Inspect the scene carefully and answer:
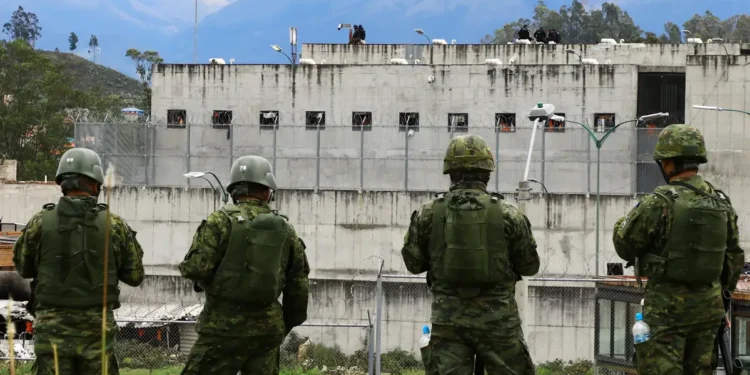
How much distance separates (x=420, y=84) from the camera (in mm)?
36500

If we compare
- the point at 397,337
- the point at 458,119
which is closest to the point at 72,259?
the point at 397,337

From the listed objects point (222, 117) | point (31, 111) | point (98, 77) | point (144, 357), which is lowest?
point (144, 357)

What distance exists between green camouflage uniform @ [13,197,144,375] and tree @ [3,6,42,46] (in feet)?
516

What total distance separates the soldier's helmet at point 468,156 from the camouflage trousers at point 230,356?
1748mm

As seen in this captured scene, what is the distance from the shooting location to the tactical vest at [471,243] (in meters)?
7.54

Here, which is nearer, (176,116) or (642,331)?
(642,331)

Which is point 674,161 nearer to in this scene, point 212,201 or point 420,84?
point 212,201

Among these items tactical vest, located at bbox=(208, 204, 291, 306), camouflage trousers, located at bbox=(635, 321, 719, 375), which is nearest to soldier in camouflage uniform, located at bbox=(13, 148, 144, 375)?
tactical vest, located at bbox=(208, 204, 291, 306)

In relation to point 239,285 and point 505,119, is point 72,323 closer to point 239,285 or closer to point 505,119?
point 239,285

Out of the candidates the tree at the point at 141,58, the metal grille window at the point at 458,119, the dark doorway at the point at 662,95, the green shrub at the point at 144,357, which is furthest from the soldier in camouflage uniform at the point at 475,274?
the tree at the point at 141,58

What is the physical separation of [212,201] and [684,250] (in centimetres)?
2369

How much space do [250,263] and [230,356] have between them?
0.68m

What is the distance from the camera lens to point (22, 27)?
159 m

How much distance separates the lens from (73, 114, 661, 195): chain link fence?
29.4 m
